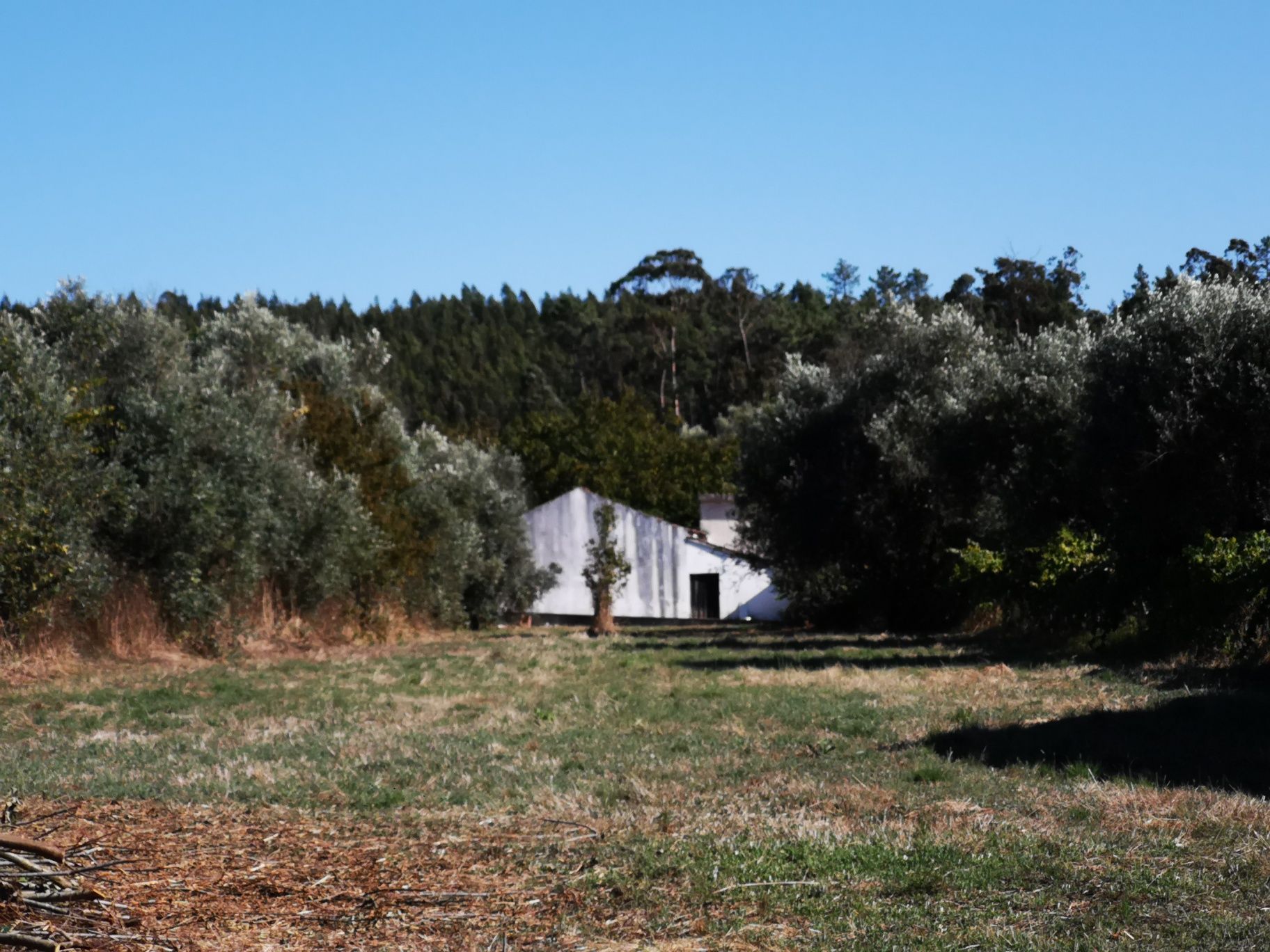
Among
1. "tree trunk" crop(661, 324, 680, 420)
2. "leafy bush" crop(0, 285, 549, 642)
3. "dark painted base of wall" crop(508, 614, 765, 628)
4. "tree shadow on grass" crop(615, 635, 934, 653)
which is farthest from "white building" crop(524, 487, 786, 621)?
"tree trunk" crop(661, 324, 680, 420)

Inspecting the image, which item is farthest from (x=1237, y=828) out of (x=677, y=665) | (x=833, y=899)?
(x=677, y=665)

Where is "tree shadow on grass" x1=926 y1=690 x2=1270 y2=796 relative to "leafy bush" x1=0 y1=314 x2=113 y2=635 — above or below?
below

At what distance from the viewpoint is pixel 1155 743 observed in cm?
1148

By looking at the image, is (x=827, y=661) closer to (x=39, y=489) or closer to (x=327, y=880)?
(x=39, y=489)

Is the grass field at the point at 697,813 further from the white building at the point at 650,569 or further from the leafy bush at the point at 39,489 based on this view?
the white building at the point at 650,569

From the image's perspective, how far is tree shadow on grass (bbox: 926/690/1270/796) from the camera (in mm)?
10055

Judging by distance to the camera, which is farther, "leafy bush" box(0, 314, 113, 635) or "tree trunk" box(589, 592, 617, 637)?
"tree trunk" box(589, 592, 617, 637)

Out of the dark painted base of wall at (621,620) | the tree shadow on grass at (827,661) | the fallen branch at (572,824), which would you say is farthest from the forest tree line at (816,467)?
the fallen branch at (572,824)

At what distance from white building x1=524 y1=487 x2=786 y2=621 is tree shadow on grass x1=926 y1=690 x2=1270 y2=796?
1838 inches

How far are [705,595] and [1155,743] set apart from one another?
5024 cm

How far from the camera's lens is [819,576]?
4078 centimetres

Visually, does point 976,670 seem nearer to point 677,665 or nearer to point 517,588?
point 677,665

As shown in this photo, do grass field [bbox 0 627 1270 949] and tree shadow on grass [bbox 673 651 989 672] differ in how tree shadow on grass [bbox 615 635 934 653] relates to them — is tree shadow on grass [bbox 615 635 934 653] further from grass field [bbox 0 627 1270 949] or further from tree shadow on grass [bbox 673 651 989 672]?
grass field [bbox 0 627 1270 949]

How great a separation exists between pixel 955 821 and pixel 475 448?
47.1 m
